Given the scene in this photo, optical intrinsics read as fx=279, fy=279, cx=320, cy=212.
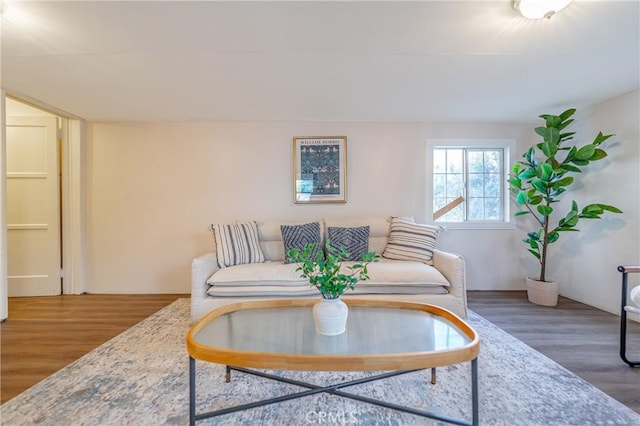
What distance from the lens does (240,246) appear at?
2.82 metres

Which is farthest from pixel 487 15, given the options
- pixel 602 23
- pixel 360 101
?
pixel 360 101

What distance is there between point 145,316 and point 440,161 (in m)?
3.80

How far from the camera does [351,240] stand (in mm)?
Result: 2906

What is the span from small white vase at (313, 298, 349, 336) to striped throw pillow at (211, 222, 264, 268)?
155cm

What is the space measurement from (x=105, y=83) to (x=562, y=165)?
14.5ft

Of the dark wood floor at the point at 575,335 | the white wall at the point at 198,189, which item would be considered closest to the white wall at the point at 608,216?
the dark wood floor at the point at 575,335

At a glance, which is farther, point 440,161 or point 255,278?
point 440,161

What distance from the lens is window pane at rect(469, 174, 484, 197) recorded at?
3.66 metres

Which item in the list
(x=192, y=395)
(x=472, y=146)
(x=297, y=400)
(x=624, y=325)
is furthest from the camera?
(x=472, y=146)

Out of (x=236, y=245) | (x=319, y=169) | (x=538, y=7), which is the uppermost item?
(x=538, y=7)

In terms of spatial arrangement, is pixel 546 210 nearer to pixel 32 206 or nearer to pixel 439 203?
pixel 439 203

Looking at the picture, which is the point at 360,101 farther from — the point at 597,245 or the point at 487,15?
the point at 597,245

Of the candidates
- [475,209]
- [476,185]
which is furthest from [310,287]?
[476,185]

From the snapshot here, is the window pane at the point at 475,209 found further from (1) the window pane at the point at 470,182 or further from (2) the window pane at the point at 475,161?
(2) the window pane at the point at 475,161
